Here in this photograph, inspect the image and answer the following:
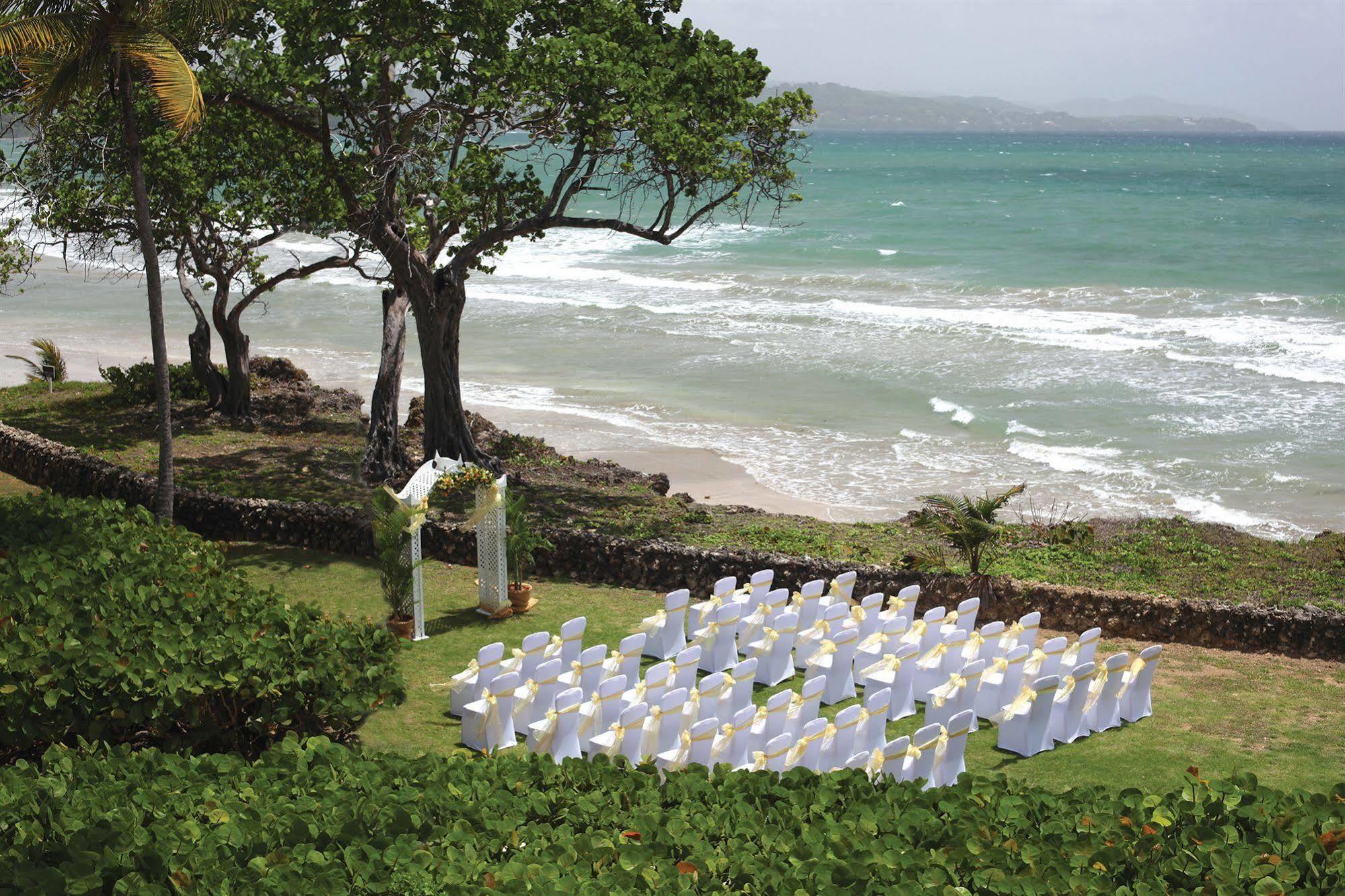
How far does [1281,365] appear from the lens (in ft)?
107

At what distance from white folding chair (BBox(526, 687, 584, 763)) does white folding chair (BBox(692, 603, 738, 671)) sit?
7.25 feet

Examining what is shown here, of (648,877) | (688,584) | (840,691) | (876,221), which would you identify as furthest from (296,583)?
(876,221)

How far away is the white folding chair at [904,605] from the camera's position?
12.6 m

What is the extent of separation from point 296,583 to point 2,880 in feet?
31.1

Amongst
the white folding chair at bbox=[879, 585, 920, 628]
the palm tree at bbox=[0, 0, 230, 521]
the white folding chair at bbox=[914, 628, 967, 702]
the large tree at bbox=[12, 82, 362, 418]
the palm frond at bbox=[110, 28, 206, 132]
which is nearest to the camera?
the white folding chair at bbox=[914, 628, 967, 702]

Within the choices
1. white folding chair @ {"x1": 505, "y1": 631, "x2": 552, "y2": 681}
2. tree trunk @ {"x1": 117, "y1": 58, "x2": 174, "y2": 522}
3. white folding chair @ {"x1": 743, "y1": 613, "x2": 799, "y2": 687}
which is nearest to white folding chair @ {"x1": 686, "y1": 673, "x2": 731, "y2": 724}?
white folding chair @ {"x1": 505, "y1": 631, "x2": 552, "y2": 681}

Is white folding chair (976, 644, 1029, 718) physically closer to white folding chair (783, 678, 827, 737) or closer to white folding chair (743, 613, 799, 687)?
white folding chair (783, 678, 827, 737)

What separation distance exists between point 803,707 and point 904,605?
A: 8.80 feet

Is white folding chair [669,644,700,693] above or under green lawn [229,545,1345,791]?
above

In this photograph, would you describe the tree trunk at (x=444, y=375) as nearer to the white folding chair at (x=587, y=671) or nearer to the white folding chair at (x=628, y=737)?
the white folding chair at (x=587, y=671)

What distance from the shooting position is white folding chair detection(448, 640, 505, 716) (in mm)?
11102

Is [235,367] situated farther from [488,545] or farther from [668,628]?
[668,628]

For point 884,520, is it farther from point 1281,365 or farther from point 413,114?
point 1281,365

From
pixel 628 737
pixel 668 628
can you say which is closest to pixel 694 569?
pixel 668 628
